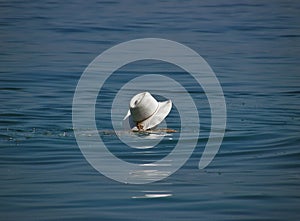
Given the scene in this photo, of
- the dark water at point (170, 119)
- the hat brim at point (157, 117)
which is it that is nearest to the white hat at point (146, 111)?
the hat brim at point (157, 117)

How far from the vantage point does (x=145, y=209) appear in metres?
8.63

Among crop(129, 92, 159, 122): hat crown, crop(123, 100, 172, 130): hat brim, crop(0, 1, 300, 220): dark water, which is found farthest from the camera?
crop(123, 100, 172, 130): hat brim

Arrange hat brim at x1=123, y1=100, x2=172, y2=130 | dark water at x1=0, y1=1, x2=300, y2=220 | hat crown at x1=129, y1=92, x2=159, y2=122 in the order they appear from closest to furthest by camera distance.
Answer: dark water at x1=0, y1=1, x2=300, y2=220, hat crown at x1=129, y1=92, x2=159, y2=122, hat brim at x1=123, y1=100, x2=172, y2=130

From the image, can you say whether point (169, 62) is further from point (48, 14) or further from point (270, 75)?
point (48, 14)

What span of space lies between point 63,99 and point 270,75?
458 centimetres

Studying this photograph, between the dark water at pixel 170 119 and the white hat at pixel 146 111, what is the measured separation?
1.35 ft

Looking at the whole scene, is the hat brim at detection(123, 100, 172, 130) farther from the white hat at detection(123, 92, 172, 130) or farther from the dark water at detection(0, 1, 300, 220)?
the dark water at detection(0, 1, 300, 220)

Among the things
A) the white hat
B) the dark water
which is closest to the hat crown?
the white hat

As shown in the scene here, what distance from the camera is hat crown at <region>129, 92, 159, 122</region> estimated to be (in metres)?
12.3

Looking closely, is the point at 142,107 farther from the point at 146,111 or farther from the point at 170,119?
the point at 170,119

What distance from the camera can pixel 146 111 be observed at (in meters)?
12.4

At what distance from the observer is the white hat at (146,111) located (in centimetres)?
1237

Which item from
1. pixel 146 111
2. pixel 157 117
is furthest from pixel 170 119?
pixel 146 111

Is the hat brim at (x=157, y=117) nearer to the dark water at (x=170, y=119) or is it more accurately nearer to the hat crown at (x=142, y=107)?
the hat crown at (x=142, y=107)
